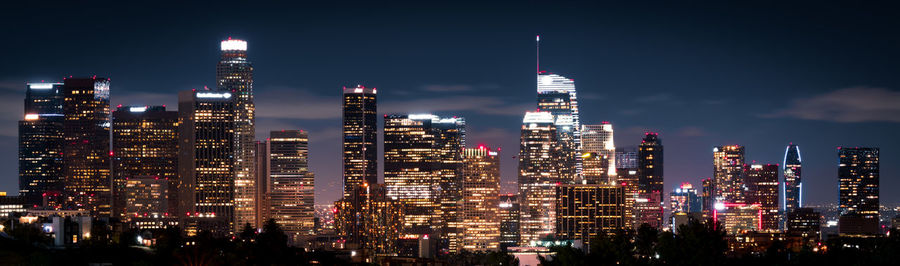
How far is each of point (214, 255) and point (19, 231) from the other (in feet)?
125

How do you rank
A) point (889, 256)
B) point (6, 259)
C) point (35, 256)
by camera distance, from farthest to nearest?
point (6, 259), point (35, 256), point (889, 256)

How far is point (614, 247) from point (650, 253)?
15.6 m

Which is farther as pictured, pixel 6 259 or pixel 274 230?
pixel 274 230

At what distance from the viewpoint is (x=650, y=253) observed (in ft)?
443

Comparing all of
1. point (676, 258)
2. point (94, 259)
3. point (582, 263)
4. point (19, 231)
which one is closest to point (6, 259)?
point (94, 259)

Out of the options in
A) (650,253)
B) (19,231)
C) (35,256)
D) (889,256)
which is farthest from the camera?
(19,231)

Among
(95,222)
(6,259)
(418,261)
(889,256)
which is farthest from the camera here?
(418,261)

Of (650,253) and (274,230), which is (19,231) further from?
(650,253)

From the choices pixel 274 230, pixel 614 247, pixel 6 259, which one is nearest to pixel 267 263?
pixel 274 230

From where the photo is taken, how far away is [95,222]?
601 ft

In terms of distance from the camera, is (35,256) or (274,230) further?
(274,230)

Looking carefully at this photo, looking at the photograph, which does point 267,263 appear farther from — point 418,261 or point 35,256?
point 418,261

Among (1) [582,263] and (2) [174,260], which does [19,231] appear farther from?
(1) [582,263]

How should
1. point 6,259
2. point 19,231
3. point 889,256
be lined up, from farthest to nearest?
point 19,231 → point 6,259 → point 889,256
